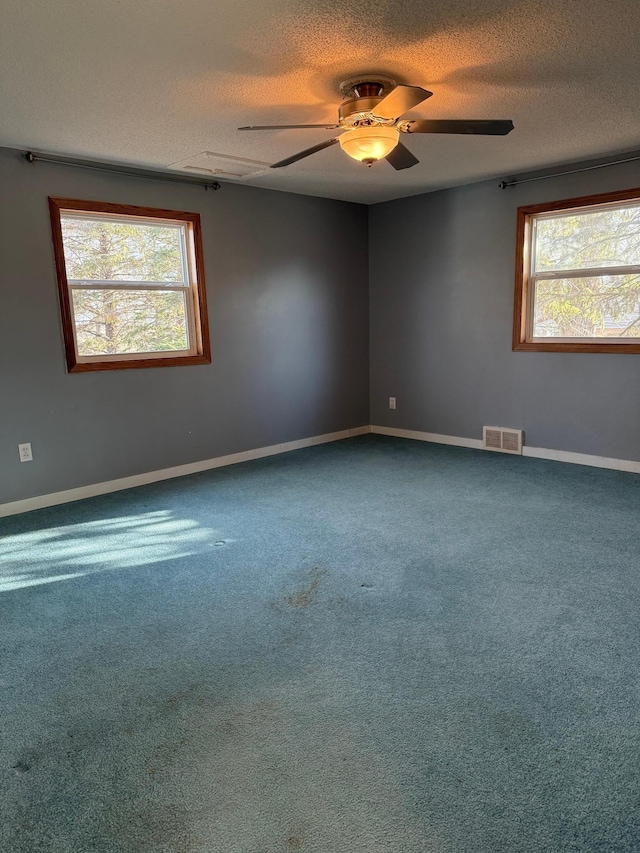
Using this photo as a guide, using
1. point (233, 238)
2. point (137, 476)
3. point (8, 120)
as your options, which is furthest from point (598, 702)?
point (233, 238)

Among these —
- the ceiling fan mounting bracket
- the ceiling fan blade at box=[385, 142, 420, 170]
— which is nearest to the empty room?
the ceiling fan mounting bracket

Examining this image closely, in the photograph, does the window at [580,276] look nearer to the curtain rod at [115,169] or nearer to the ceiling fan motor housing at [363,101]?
the ceiling fan motor housing at [363,101]

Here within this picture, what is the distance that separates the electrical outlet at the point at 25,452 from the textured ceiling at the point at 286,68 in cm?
193

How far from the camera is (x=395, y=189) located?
511cm

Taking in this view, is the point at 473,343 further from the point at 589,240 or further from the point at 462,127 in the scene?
the point at 462,127

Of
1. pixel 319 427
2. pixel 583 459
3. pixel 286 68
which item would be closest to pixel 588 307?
pixel 583 459

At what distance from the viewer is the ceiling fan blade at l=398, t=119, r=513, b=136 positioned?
97.2 inches

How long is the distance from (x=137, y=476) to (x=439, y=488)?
2338 mm

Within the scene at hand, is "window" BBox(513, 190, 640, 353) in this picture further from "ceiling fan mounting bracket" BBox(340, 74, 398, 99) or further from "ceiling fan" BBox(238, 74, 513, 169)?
"ceiling fan mounting bracket" BBox(340, 74, 398, 99)

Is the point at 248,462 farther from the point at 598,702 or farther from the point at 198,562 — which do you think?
the point at 598,702

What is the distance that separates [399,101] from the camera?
2.36m

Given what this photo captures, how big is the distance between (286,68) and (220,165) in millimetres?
1773

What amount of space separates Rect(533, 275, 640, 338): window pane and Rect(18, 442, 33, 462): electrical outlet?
4108mm

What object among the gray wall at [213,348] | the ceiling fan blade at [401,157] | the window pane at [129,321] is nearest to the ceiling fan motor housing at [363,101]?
the ceiling fan blade at [401,157]
